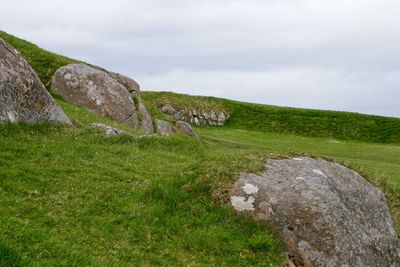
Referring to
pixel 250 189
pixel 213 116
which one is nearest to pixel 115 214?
pixel 250 189

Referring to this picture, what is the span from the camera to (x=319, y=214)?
47.7 feet

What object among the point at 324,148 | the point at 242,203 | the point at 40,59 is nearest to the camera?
the point at 242,203

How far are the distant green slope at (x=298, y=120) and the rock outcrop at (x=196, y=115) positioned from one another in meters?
1.34

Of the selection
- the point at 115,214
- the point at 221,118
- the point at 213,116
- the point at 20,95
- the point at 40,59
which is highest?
the point at 40,59

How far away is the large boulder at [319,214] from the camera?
45.8 ft


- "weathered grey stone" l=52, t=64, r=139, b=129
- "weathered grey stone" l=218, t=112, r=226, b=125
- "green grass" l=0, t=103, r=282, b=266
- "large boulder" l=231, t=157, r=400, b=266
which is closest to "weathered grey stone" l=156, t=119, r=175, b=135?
"weathered grey stone" l=52, t=64, r=139, b=129

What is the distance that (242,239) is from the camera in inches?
544

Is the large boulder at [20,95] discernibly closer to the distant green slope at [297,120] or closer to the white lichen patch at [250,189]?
the white lichen patch at [250,189]

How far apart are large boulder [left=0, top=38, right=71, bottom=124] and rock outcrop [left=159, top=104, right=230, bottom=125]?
5436 centimetres

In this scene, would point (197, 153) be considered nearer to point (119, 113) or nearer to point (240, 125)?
point (119, 113)

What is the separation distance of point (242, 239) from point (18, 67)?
1546cm

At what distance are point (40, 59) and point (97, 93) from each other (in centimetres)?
995

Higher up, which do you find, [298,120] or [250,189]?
[250,189]

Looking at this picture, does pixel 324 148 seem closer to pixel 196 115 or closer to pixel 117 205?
pixel 196 115
